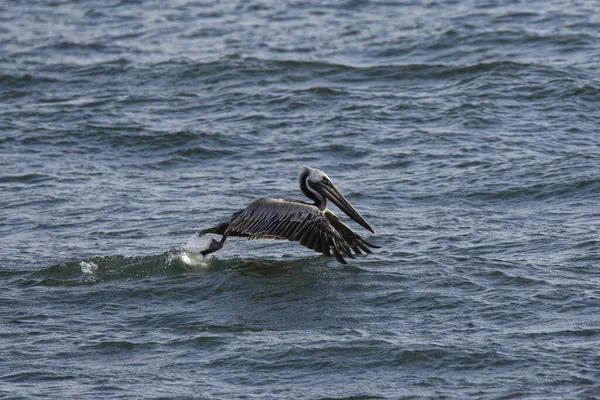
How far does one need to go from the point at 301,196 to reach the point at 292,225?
2.18 metres

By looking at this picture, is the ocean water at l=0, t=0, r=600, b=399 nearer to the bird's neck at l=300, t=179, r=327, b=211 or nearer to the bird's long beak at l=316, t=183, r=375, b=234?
the bird's long beak at l=316, t=183, r=375, b=234

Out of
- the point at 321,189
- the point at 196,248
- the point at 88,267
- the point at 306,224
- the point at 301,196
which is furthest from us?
the point at 301,196

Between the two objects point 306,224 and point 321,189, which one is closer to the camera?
point 306,224

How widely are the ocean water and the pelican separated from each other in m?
0.22

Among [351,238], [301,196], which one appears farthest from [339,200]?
[301,196]

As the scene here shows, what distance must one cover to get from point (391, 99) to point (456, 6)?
5.07 meters

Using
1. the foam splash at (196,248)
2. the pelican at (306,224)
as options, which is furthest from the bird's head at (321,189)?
the foam splash at (196,248)

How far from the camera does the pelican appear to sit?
9.23m

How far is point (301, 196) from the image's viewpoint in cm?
1151

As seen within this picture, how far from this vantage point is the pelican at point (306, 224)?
30.3ft

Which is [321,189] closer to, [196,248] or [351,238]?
[351,238]

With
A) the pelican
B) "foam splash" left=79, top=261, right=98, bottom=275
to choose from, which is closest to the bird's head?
the pelican

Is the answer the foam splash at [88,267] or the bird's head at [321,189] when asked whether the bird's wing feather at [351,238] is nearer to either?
the bird's head at [321,189]

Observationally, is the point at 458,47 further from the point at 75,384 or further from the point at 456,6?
the point at 75,384
